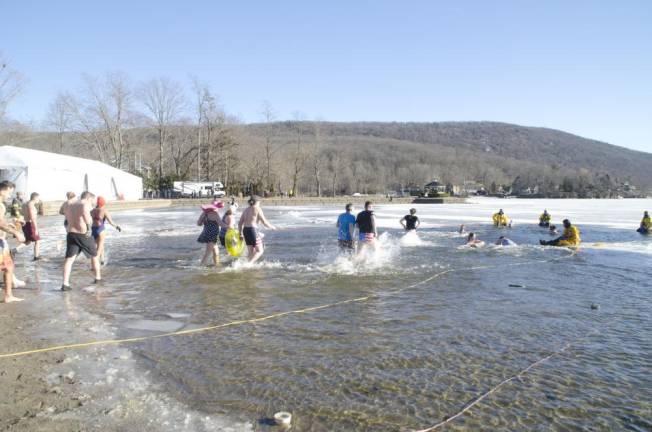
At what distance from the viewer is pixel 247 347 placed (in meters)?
5.96

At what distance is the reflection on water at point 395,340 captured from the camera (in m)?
4.36

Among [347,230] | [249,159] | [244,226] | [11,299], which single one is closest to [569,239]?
[347,230]

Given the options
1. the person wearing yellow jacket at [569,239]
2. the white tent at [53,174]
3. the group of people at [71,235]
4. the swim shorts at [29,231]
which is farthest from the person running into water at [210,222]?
the white tent at [53,174]

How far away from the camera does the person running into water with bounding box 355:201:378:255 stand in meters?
12.2

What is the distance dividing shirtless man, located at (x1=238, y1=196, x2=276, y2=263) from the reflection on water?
0.48 metres

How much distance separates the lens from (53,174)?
1467 inches

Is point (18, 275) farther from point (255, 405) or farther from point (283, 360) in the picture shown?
point (255, 405)

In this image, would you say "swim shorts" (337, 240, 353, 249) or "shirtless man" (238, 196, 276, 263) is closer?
"shirtless man" (238, 196, 276, 263)

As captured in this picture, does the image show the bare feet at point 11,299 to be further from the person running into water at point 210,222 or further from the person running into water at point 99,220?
the person running into water at point 210,222

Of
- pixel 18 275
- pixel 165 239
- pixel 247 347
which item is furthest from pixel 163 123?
pixel 247 347

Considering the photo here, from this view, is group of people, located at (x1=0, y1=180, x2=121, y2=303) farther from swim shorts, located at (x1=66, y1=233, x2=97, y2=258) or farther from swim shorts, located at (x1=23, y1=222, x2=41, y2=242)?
swim shorts, located at (x1=23, y1=222, x2=41, y2=242)

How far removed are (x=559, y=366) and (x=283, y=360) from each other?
307 cm

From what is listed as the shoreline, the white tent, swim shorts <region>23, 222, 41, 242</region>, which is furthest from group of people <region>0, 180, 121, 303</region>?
the white tent

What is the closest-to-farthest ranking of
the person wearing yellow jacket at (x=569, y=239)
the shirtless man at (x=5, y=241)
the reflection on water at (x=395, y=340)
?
the reflection on water at (x=395, y=340)
the shirtless man at (x=5, y=241)
the person wearing yellow jacket at (x=569, y=239)
